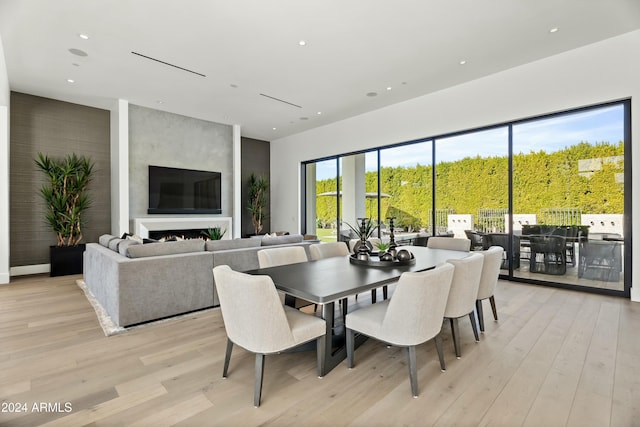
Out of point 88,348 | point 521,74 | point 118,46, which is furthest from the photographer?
point 521,74

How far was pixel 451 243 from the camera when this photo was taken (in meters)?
3.94

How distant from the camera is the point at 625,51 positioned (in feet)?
12.6

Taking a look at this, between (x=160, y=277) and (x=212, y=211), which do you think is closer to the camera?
(x=160, y=277)

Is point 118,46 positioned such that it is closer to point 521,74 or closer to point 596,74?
point 521,74

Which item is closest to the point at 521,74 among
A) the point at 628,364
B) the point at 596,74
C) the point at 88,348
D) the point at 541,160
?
the point at 596,74

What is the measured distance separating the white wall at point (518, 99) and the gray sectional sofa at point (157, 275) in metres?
4.09

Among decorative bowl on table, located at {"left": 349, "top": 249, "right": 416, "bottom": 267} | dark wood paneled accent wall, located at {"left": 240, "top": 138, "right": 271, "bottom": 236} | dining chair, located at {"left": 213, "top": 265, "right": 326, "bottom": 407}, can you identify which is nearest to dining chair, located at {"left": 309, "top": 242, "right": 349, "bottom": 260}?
decorative bowl on table, located at {"left": 349, "top": 249, "right": 416, "bottom": 267}

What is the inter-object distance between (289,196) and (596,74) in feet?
22.2

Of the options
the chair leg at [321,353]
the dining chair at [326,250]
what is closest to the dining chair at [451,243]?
the dining chair at [326,250]

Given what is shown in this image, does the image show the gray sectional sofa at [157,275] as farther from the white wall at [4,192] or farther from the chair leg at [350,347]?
the white wall at [4,192]

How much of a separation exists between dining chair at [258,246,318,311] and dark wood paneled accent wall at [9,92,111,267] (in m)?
5.23

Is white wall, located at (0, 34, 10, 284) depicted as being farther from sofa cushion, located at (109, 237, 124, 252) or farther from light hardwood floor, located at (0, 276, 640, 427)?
sofa cushion, located at (109, 237, 124, 252)

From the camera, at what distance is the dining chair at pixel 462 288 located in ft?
7.47

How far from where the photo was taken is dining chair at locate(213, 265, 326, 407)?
176 cm
